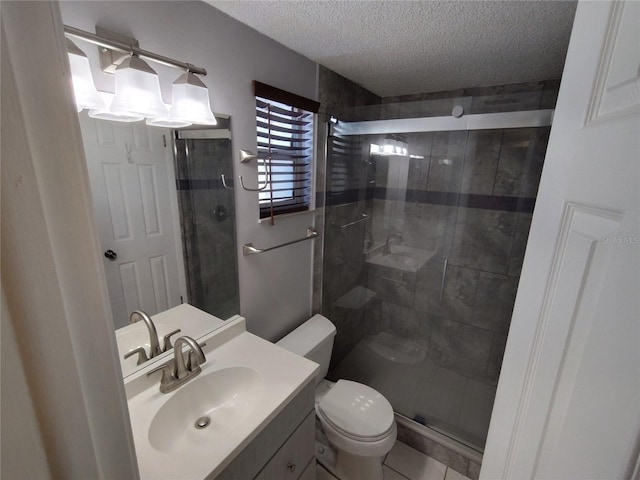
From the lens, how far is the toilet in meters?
1.43

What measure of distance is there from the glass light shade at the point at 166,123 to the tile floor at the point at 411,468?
198cm

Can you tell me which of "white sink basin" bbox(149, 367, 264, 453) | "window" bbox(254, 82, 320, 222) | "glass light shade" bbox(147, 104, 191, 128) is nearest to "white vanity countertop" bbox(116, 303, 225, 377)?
"white sink basin" bbox(149, 367, 264, 453)

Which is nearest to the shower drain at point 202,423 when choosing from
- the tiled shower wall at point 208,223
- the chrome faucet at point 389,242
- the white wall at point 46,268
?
the tiled shower wall at point 208,223

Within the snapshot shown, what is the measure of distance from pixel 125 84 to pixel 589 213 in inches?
47.4

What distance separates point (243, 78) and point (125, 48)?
1.63 ft

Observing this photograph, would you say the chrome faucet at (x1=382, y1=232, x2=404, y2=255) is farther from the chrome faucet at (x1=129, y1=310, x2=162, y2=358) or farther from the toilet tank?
the chrome faucet at (x1=129, y1=310, x2=162, y2=358)

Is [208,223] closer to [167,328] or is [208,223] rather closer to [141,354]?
[167,328]

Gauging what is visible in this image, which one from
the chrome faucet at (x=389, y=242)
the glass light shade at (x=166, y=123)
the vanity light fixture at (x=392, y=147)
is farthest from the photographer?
the chrome faucet at (x=389, y=242)

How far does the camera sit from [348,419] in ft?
4.99

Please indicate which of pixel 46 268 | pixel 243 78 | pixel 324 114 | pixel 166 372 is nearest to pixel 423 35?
pixel 324 114

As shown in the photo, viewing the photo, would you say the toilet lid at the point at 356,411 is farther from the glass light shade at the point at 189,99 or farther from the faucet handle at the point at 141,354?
the glass light shade at the point at 189,99

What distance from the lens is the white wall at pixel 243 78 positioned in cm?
91

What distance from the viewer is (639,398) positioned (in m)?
0.31

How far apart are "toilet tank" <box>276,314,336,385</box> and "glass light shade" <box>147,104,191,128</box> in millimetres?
1218
